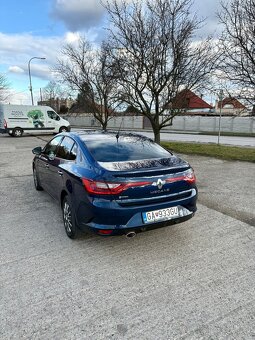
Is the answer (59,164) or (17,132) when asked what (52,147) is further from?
(17,132)

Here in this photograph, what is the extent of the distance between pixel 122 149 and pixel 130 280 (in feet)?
5.80

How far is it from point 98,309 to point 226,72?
9.24 meters

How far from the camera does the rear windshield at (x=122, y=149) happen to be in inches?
138

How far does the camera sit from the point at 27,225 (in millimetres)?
4156

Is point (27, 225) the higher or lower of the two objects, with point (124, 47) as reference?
lower

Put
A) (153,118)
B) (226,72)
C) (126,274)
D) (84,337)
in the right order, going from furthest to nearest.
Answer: (153,118)
(226,72)
(126,274)
(84,337)

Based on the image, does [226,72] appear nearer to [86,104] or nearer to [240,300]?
[240,300]

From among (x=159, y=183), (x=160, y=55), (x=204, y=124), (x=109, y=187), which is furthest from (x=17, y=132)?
(x=204, y=124)

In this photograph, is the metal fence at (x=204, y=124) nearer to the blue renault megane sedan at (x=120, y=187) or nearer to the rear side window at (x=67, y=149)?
the rear side window at (x=67, y=149)

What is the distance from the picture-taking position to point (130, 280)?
109 inches

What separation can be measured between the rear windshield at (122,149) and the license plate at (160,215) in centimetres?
77

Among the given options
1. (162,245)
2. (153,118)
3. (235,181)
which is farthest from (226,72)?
(162,245)

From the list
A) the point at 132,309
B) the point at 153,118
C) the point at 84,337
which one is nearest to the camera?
the point at 84,337

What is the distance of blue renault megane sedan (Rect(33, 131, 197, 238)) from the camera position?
3.00 metres
